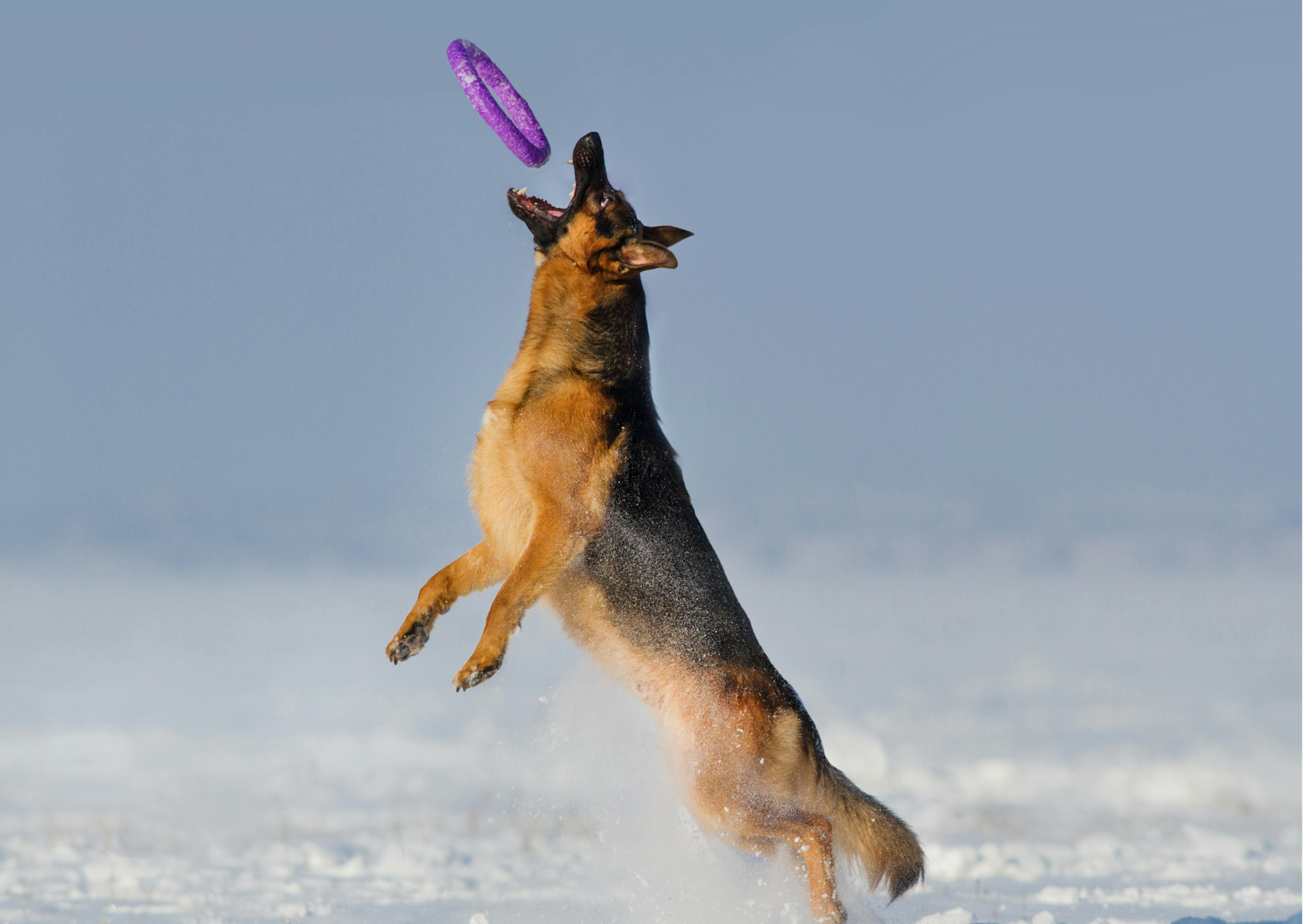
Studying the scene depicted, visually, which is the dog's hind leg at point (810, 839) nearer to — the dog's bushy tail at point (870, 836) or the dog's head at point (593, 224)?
the dog's bushy tail at point (870, 836)

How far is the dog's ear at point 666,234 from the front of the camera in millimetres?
6953

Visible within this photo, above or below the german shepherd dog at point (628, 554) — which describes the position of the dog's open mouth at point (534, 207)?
above

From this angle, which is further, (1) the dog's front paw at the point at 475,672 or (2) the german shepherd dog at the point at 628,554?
(2) the german shepherd dog at the point at 628,554

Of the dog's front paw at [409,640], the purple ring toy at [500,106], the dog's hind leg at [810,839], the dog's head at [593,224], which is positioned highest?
the purple ring toy at [500,106]

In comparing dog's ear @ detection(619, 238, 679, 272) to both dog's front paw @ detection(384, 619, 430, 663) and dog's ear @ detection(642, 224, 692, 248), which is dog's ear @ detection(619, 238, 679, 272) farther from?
dog's front paw @ detection(384, 619, 430, 663)

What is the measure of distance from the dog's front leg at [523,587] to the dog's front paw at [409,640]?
640 millimetres

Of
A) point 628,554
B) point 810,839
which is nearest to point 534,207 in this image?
point 628,554

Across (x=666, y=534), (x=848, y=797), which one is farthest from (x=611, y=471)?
(x=848, y=797)

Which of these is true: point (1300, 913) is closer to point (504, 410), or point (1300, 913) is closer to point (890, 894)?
point (890, 894)

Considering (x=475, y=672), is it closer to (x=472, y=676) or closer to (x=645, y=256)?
(x=472, y=676)

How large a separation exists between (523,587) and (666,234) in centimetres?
256

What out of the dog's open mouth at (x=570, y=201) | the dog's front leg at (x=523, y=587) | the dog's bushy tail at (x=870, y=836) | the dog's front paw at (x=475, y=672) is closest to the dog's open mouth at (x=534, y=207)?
the dog's open mouth at (x=570, y=201)

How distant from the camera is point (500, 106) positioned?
22.5 feet

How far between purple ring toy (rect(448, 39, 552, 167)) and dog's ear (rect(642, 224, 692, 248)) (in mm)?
777
